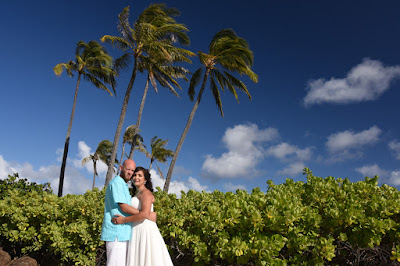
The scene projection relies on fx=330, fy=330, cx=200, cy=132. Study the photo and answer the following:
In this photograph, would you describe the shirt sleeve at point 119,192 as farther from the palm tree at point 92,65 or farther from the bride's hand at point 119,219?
the palm tree at point 92,65

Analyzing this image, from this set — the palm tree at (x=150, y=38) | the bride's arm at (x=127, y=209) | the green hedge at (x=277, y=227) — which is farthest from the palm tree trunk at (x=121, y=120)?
the bride's arm at (x=127, y=209)

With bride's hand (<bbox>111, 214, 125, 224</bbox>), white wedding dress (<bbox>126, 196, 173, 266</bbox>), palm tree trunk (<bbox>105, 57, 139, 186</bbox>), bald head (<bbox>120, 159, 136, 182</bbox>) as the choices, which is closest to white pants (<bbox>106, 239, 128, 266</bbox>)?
white wedding dress (<bbox>126, 196, 173, 266</bbox>)

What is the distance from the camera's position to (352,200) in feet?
16.1

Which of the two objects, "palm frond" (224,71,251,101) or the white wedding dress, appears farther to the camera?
"palm frond" (224,71,251,101)

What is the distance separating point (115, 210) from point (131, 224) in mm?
313

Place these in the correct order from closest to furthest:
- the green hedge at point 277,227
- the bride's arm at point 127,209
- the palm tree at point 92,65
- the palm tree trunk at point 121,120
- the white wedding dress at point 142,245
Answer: the bride's arm at point 127,209
the white wedding dress at point 142,245
the green hedge at point 277,227
the palm tree trunk at point 121,120
the palm tree at point 92,65

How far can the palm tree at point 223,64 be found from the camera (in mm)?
18525

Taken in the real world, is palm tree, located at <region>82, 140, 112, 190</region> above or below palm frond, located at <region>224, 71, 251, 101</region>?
above

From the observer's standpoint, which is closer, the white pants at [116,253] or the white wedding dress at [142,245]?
the white pants at [116,253]

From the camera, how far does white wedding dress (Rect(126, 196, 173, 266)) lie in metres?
4.09

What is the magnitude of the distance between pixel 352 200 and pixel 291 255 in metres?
1.23

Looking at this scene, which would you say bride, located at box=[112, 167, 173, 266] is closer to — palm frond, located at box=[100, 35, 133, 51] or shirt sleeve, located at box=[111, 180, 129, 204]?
shirt sleeve, located at box=[111, 180, 129, 204]

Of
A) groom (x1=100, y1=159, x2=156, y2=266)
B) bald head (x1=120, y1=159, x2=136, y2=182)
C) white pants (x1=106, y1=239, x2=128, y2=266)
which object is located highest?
bald head (x1=120, y1=159, x2=136, y2=182)

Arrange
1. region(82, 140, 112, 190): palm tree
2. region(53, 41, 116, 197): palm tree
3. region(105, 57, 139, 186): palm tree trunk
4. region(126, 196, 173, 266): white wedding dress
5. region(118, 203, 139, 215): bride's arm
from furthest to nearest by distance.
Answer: region(82, 140, 112, 190): palm tree
region(53, 41, 116, 197): palm tree
region(105, 57, 139, 186): palm tree trunk
region(126, 196, 173, 266): white wedding dress
region(118, 203, 139, 215): bride's arm
